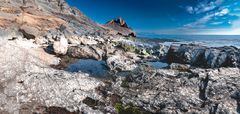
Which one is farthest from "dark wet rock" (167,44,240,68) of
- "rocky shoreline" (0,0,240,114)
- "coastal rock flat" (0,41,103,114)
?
"coastal rock flat" (0,41,103,114)

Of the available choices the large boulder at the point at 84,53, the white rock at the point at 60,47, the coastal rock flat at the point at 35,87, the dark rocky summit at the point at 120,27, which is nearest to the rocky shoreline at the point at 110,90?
the coastal rock flat at the point at 35,87

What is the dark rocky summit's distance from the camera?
132 metres

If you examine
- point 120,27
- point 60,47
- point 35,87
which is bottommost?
point 35,87

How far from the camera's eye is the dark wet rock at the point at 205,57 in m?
34.5

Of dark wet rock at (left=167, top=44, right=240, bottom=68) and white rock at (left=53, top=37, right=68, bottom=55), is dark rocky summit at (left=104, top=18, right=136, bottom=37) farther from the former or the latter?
white rock at (left=53, top=37, right=68, bottom=55)

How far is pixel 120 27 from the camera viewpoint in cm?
13812

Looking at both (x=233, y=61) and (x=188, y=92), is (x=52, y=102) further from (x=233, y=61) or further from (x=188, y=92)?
(x=233, y=61)

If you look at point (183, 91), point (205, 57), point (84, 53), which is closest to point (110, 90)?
point (183, 91)

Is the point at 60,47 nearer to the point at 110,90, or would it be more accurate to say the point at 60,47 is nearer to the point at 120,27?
the point at 110,90

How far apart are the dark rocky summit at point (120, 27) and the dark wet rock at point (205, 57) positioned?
87657 millimetres

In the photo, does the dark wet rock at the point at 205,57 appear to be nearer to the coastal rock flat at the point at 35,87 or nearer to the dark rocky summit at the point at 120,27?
the coastal rock flat at the point at 35,87

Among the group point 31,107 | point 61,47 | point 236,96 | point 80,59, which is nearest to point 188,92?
point 236,96

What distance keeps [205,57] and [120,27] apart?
10307 centimetres

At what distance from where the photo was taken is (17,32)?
147ft
